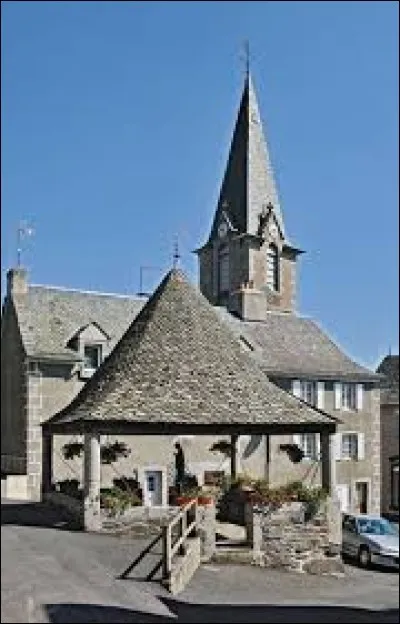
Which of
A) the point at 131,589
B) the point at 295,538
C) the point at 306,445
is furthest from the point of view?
the point at 306,445

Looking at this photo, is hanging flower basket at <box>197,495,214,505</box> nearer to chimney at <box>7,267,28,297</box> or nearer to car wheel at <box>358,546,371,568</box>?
car wheel at <box>358,546,371,568</box>

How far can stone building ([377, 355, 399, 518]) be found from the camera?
42.5 metres

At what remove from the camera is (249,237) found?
43438 millimetres

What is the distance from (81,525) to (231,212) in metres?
28.5

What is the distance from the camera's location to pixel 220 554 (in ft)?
58.2

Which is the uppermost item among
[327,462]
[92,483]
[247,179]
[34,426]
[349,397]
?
[247,179]

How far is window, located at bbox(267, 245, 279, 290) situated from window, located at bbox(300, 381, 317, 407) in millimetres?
8247

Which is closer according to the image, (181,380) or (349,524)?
(181,380)

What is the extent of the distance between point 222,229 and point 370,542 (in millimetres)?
23852

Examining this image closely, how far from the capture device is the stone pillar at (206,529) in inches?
692

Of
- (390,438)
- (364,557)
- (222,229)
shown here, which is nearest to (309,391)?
(390,438)

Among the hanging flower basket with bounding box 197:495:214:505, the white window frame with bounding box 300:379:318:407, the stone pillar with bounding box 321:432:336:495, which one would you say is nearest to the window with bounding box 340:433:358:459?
the white window frame with bounding box 300:379:318:407

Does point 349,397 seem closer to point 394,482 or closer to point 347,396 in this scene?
point 347,396

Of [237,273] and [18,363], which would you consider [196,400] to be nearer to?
[18,363]
